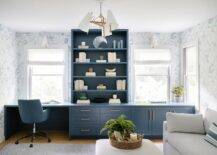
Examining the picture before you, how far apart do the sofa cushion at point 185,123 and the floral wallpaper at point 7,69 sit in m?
3.31

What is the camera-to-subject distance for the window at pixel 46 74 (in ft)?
19.2

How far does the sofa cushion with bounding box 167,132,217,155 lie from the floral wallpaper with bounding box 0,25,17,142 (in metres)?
3.33

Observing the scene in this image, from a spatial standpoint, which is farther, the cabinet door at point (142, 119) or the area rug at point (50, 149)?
the cabinet door at point (142, 119)

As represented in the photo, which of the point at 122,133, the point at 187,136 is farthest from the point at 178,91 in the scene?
the point at 122,133

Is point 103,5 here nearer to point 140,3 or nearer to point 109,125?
point 140,3

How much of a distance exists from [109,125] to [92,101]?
2259 millimetres

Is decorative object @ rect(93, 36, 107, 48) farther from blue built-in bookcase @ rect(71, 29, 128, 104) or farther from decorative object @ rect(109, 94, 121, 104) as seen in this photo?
decorative object @ rect(109, 94, 121, 104)

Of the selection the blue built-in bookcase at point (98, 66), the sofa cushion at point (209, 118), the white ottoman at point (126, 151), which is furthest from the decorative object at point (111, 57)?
the white ottoman at point (126, 151)

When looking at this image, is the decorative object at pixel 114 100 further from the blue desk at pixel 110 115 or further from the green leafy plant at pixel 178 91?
the green leafy plant at pixel 178 91

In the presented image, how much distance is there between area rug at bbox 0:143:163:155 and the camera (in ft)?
14.1

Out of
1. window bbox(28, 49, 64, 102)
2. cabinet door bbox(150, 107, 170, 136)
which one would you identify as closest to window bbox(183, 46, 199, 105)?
cabinet door bbox(150, 107, 170, 136)

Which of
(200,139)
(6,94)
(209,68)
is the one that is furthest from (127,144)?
(6,94)

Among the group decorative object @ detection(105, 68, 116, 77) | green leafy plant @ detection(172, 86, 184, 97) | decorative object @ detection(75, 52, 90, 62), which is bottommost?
green leafy plant @ detection(172, 86, 184, 97)

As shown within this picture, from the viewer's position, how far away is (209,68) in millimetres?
4574
